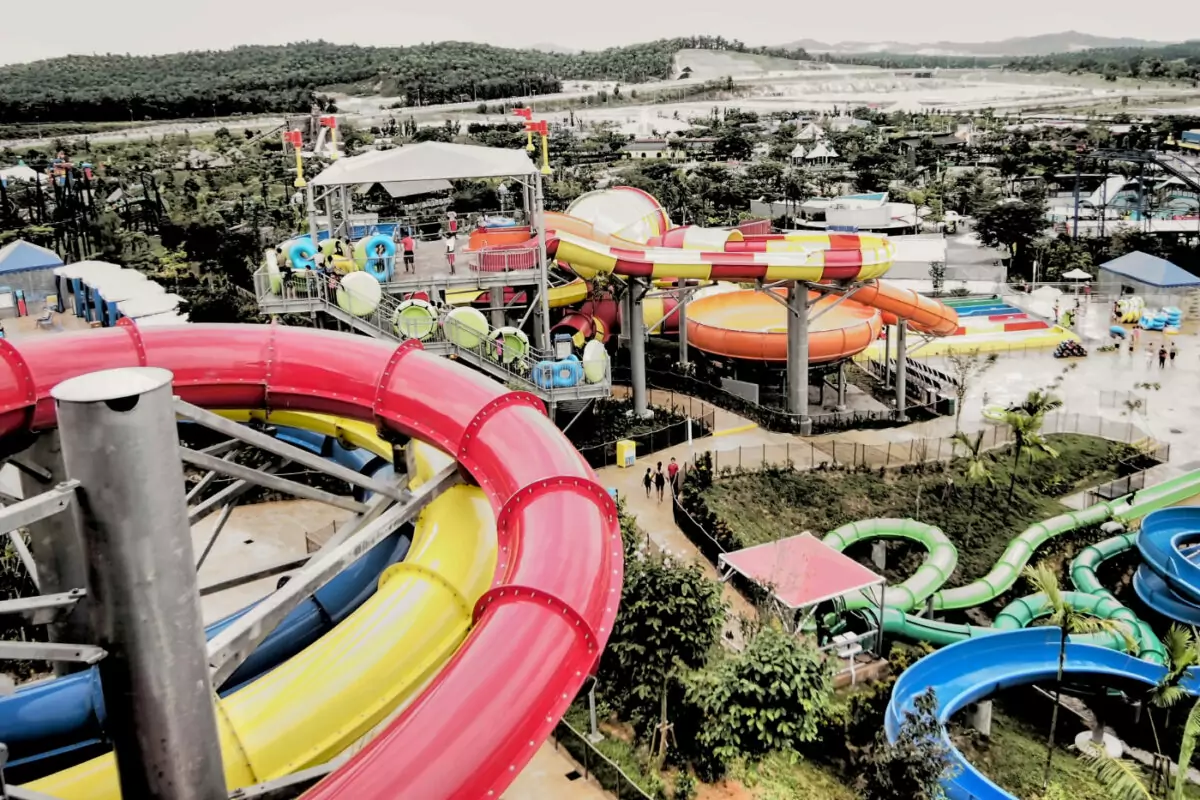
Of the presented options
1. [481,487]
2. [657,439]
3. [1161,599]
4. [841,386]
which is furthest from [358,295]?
[1161,599]

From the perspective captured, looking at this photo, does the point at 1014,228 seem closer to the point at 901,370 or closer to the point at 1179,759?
the point at 901,370

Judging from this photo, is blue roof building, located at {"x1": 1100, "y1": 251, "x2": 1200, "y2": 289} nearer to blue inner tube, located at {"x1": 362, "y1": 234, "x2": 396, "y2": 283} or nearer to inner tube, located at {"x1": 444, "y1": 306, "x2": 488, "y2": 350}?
inner tube, located at {"x1": 444, "y1": 306, "x2": 488, "y2": 350}

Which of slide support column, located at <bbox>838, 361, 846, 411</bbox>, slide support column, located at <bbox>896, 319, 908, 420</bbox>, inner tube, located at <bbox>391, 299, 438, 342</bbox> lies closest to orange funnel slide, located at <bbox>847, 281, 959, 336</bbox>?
slide support column, located at <bbox>896, 319, 908, 420</bbox>

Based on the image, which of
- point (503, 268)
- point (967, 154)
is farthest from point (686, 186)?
point (503, 268)

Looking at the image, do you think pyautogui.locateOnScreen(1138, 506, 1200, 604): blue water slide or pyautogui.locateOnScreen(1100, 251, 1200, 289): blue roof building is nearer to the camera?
pyautogui.locateOnScreen(1138, 506, 1200, 604): blue water slide

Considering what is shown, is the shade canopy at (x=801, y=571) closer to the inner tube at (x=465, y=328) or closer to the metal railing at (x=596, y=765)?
the metal railing at (x=596, y=765)

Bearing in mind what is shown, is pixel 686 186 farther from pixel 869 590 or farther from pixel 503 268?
pixel 869 590

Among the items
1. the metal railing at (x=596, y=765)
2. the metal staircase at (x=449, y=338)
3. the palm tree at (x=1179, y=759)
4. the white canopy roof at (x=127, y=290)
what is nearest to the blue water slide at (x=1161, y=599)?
the palm tree at (x=1179, y=759)
